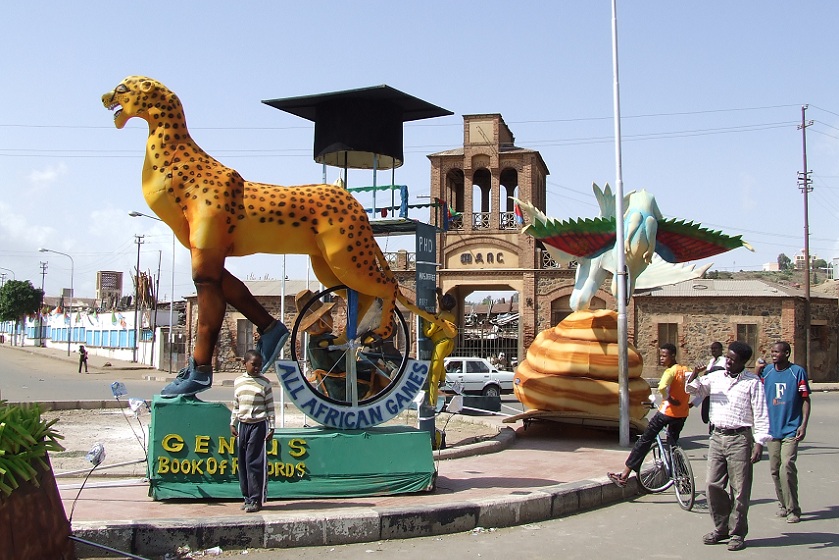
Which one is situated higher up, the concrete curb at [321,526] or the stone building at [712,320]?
the stone building at [712,320]

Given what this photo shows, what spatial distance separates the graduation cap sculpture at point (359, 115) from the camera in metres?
10.6

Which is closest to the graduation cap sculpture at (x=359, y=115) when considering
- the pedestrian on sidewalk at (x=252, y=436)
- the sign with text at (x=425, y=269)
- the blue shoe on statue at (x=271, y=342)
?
the sign with text at (x=425, y=269)

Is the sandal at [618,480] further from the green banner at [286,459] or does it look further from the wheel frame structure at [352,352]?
the wheel frame structure at [352,352]

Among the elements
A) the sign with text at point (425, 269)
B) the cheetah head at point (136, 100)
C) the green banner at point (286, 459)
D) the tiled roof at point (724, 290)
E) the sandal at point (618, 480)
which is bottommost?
the sandal at point (618, 480)

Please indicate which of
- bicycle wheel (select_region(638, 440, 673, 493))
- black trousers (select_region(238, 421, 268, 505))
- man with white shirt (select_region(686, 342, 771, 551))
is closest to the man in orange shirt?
bicycle wheel (select_region(638, 440, 673, 493))

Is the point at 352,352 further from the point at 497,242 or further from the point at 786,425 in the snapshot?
the point at 497,242

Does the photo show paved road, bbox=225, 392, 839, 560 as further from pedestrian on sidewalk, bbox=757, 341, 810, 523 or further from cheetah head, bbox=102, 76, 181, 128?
cheetah head, bbox=102, 76, 181, 128

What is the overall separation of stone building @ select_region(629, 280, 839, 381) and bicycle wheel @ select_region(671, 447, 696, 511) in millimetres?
22611

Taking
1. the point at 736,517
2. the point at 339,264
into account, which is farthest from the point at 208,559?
the point at 736,517

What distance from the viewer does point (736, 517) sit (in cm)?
651

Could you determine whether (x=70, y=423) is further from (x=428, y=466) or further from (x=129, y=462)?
(x=428, y=466)

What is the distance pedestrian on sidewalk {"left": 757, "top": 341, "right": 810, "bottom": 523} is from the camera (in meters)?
7.49

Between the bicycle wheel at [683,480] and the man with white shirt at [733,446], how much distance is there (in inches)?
41.9

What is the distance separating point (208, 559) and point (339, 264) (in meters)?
3.35
